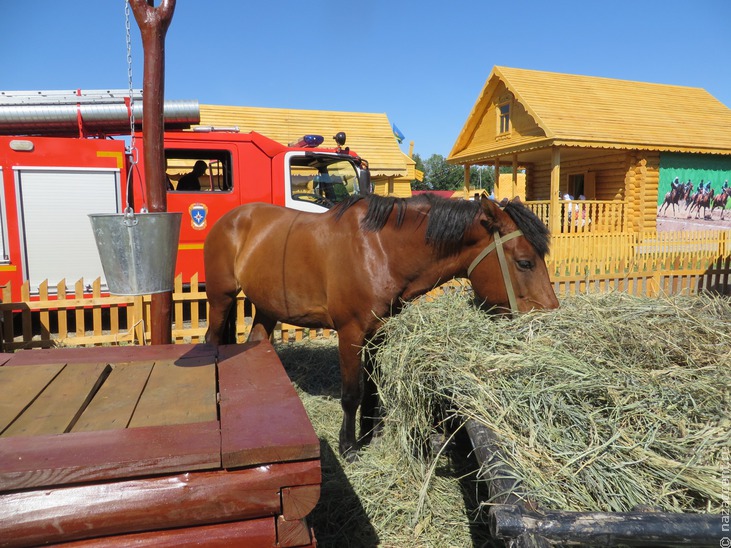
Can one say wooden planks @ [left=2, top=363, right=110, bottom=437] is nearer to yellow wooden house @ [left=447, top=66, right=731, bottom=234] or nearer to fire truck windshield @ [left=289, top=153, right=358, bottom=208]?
fire truck windshield @ [left=289, top=153, right=358, bottom=208]

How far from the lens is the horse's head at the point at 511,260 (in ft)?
9.84

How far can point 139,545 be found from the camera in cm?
143

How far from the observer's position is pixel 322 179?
24.5 ft

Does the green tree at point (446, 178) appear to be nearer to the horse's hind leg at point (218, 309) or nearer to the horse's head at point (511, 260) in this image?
the horse's hind leg at point (218, 309)

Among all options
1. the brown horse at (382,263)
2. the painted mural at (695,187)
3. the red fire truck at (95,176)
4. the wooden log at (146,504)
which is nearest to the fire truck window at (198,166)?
the red fire truck at (95,176)

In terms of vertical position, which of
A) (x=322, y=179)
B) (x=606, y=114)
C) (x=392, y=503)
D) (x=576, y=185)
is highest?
(x=606, y=114)

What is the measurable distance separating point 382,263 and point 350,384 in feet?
2.91

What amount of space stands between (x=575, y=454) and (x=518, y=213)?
1733mm

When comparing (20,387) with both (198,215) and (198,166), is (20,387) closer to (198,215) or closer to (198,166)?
(198,215)

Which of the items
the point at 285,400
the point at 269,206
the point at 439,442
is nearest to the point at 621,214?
the point at 269,206

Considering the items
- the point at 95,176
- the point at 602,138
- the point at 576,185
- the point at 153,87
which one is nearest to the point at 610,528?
the point at 153,87

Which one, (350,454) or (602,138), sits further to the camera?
(602,138)

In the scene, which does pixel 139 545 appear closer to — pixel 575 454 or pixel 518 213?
pixel 575 454

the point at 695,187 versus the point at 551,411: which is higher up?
the point at 695,187
